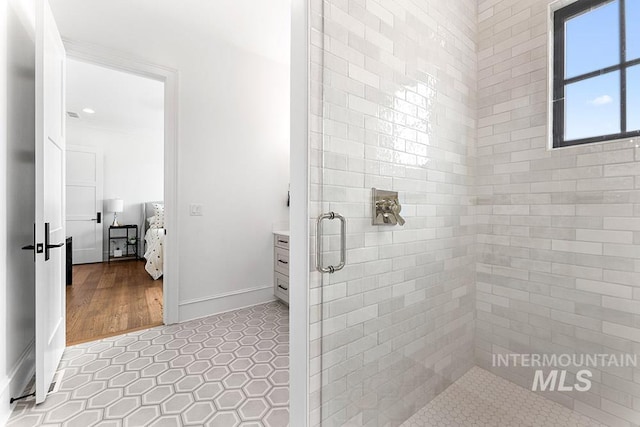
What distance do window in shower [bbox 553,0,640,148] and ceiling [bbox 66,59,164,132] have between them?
412 centimetres

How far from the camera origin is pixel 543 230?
157 centimetres

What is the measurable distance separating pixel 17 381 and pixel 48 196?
40.6 inches

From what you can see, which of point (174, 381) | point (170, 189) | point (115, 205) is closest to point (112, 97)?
point (115, 205)

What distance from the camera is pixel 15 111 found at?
5.45 feet

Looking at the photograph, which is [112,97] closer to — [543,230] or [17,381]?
[17,381]

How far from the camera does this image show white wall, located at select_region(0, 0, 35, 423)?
59.2 inches

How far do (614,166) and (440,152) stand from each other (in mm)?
743

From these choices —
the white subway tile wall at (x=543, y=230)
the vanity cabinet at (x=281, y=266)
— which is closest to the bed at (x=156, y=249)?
the vanity cabinet at (x=281, y=266)

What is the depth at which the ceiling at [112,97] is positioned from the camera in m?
3.58

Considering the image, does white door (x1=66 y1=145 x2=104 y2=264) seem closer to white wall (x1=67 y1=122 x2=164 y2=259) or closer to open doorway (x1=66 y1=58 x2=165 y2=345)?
open doorway (x1=66 y1=58 x2=165 y2=345)

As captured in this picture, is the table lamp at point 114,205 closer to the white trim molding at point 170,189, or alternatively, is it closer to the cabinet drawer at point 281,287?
the white trim molding at point 170,189

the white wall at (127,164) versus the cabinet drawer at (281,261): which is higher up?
the white wall at (127,164)

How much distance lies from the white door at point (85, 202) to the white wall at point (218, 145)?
162 inches

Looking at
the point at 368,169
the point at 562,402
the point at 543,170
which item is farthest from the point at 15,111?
the point at 562,402
